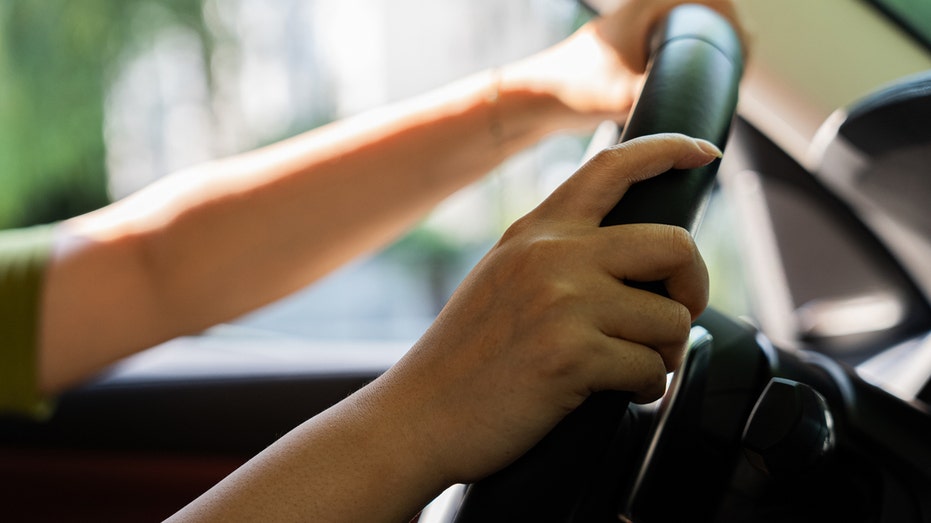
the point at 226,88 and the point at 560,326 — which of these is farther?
the point at 226,88

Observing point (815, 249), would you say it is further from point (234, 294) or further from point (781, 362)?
point (234, 294)

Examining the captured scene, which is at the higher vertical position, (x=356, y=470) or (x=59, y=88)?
(x=356, y=470)

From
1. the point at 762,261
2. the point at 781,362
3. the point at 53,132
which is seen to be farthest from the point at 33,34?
the point at 781,362

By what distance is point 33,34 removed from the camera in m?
5.11

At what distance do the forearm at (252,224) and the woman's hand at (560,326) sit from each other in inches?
21.4

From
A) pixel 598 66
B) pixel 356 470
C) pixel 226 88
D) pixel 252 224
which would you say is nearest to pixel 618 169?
pixel 356 470

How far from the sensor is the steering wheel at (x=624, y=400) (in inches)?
14.4

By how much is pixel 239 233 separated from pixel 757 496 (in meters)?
0.70

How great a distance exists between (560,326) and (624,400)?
5cm

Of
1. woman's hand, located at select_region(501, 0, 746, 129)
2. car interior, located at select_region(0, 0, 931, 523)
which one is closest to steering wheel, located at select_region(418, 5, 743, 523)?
car interior, located at select_region(0, 0, 931, 523)

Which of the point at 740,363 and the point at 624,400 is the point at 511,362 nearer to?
the point at 624,400

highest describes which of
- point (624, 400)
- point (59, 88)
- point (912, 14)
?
point (912, 14)

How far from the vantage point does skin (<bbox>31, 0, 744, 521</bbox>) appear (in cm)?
37

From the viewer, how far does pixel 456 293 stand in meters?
0.42
